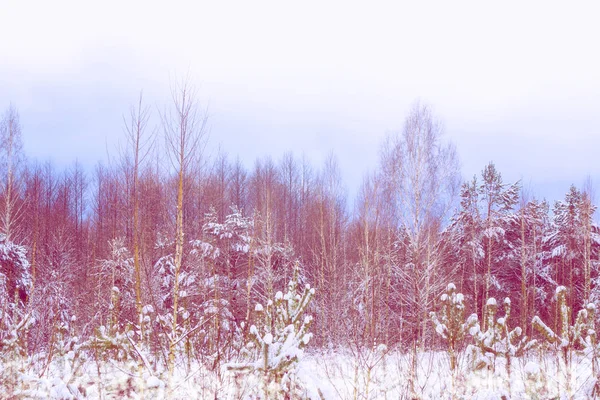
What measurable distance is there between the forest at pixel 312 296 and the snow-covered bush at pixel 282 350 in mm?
26

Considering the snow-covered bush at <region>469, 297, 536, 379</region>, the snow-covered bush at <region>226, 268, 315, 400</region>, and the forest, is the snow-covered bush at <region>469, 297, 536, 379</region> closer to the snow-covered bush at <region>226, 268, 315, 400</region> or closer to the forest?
the forest

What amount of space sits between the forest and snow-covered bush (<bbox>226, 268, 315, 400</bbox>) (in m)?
0.03

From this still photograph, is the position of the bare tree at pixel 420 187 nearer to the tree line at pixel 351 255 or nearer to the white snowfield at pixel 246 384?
the tree line at pixel 351 255

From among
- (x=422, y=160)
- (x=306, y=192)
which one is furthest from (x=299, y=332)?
(x=306, y=192)

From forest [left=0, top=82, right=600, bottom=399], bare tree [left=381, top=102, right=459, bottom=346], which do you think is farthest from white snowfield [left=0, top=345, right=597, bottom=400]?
bare tree [left=381, top=102, right=459, bottom=346]

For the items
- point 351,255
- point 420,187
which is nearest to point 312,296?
point 420,187

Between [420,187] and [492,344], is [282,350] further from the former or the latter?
[420,187]

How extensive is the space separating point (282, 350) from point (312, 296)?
2.84 feet

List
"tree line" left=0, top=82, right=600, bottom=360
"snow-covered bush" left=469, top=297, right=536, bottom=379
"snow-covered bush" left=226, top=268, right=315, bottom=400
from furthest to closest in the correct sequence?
"tree line" left=0, top=82, right=600, bottom=360, "snow-covered bush" left=469, top=297, right=536, bottom=379, "snow-covered bush" left=226, top=268, right=315, bottom=400

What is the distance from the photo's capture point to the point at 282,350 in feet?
20.3

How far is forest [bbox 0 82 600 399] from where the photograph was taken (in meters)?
6.77

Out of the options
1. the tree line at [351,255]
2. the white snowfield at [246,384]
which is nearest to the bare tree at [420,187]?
the tree line at [351,255]

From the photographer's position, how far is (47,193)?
1420 inches

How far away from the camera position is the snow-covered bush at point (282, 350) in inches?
240
